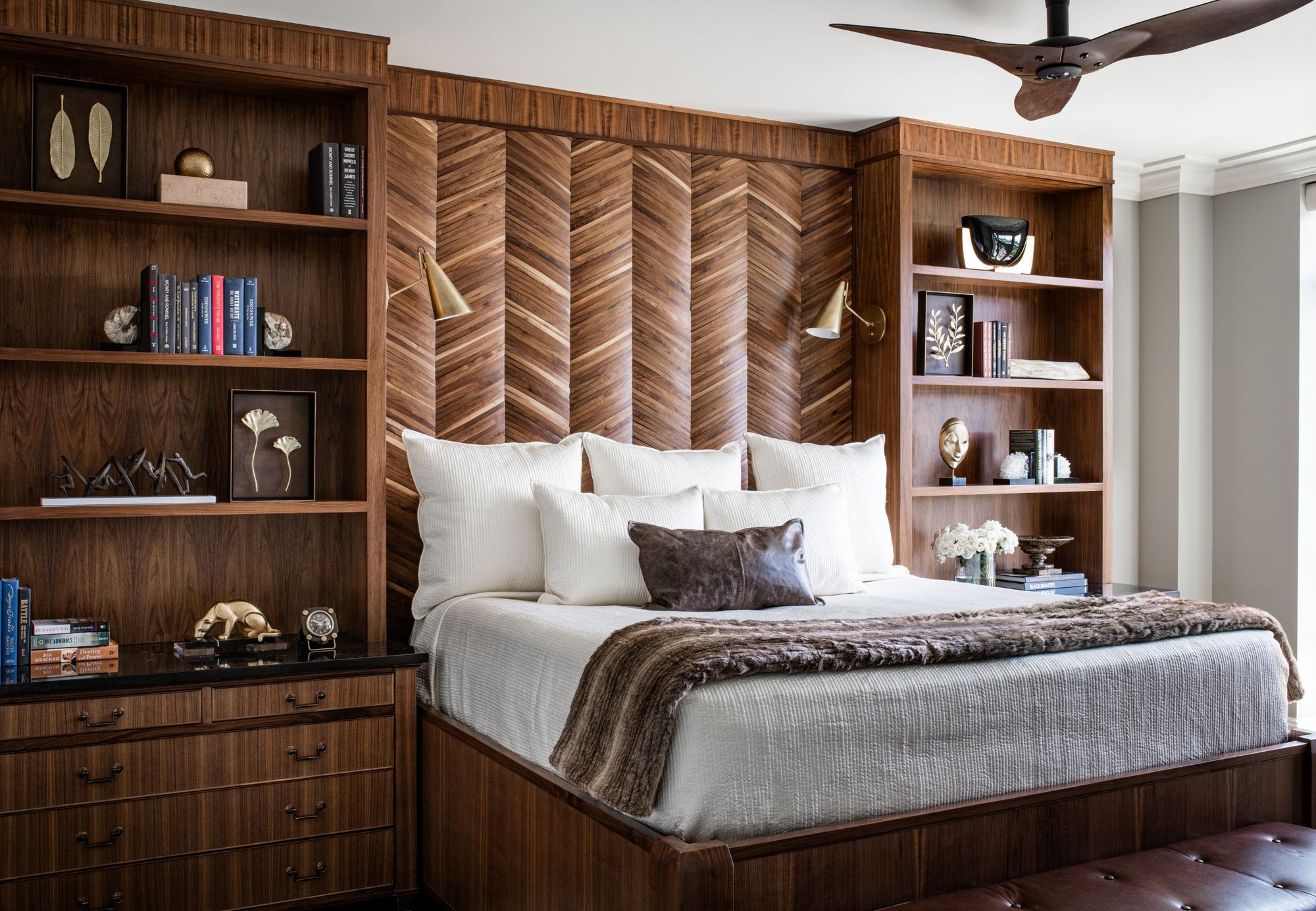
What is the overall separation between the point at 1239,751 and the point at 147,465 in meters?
2.88

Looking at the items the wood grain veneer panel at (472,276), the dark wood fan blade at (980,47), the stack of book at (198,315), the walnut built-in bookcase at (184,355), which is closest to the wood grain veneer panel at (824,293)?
the wood grain veneer panel at (472,276)

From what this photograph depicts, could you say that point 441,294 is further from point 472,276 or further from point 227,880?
point 227,880

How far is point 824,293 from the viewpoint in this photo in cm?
443

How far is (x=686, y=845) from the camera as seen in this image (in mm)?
1950

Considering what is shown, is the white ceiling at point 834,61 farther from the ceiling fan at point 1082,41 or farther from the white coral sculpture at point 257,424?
the white coral sculpture at point 257,424

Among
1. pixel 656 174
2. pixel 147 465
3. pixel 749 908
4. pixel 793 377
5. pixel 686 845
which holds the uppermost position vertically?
pixel 656 174

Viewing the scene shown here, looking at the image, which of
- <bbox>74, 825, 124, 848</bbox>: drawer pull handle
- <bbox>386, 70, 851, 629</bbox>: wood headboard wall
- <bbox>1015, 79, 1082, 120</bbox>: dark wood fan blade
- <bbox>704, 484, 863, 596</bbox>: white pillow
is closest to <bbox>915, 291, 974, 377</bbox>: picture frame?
<bbox>386, 70, 851, 629</bbox>: wood headboard wall

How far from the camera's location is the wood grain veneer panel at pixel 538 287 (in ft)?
12.7

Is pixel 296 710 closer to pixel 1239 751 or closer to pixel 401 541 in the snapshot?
pixel 401 541

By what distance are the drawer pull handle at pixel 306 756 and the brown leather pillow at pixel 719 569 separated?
0.93 m

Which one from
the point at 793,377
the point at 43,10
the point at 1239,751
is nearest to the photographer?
the point at 1239,751

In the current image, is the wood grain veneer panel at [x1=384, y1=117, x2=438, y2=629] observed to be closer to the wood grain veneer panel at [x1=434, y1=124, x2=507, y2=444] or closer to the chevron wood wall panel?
the wood grain veneer panel at [x1=434, y1=124, x2=507, y2=444]

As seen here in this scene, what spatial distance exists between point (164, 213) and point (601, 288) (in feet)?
4.74

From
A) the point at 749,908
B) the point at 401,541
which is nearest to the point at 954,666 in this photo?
the point at 749,908
